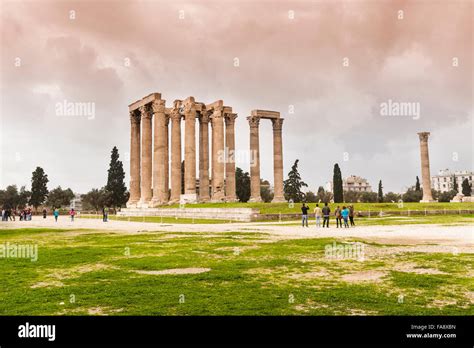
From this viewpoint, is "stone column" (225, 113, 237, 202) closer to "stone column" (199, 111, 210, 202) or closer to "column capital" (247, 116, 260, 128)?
"column capital" (247, 116, 260, 128)

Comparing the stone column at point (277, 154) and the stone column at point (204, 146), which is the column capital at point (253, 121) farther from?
the stone column at point (204, 146)

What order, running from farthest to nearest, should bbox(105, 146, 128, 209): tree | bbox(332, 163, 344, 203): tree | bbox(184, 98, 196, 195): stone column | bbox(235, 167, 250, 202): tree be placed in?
bbox(235, 167, 250, 202): tree < bbox(105, 146, 128, 209): tree < bbox(332, 163, 344, 203): tree < bbox(184, 98, 196, 195): stone column

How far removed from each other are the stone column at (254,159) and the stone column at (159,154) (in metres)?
12.6

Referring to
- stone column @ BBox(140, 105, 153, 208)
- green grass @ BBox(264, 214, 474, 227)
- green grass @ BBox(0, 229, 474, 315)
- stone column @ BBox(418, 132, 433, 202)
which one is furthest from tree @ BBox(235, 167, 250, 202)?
green grass @ BBox(0, 229, 474, 315)

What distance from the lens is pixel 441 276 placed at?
30.8 feet

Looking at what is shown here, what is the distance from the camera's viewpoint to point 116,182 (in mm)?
86750

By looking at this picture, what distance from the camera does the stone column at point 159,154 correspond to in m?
53.1

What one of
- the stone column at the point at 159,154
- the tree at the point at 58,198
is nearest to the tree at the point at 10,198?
the tree at the point at 58,198

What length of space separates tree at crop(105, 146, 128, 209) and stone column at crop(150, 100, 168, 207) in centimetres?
3458

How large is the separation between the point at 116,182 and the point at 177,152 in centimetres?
3742

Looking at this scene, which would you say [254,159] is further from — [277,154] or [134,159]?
[134,159]

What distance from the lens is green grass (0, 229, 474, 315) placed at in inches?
274
